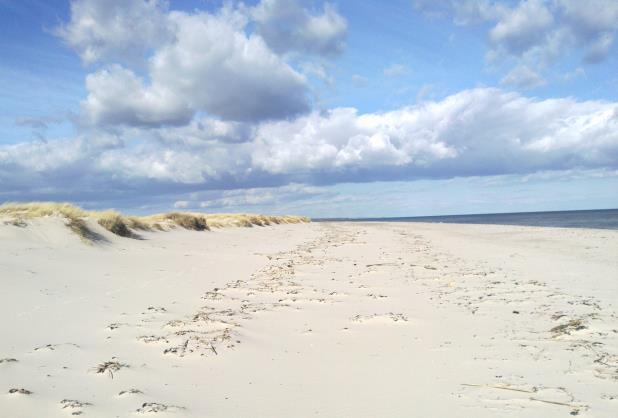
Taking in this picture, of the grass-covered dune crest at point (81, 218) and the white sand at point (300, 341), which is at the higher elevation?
the grass-covered dune crest at point (81, 218)

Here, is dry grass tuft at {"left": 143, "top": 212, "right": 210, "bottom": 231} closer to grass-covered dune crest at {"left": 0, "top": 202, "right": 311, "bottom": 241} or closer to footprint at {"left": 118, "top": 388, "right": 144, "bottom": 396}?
grass-covered dune crest at {"left": 0, "top": 202, "right": 311, "bottom": 241}

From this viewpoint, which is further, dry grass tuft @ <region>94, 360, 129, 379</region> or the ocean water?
the ocean water

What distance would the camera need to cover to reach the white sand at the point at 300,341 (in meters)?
3.23

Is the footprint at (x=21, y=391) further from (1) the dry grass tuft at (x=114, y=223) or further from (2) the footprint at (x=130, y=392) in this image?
(1) the dry grass tuft at (x=114, y=223)

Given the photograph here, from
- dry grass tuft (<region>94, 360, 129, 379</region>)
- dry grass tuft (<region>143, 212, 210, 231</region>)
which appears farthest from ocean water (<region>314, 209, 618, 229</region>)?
dry grass tuft (<region>94, 360, 129, 379</region>)

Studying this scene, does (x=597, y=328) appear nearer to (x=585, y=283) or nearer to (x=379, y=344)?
(x=379, y=344)

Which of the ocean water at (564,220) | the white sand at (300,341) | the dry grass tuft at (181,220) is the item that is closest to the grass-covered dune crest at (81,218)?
the dry grass tuft at (181,220)

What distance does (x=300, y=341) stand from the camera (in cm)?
486

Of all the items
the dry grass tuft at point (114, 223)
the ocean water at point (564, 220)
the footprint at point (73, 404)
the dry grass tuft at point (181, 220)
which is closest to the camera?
the footprint at point (73, 404)

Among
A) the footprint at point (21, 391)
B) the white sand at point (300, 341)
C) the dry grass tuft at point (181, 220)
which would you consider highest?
the dry grass tuft at point (181, 220)

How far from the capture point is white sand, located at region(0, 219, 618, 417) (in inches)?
127

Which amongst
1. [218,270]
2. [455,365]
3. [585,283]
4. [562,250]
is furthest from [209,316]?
[562,250]

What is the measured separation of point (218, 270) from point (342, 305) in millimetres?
4416

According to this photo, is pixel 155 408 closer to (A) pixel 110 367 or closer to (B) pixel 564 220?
(A) pixel 110 367
